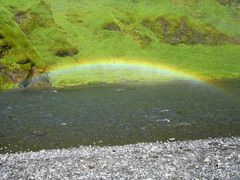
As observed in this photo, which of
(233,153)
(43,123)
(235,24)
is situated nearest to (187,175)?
(233,153)

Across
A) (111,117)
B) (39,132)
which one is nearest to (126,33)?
(111,117)

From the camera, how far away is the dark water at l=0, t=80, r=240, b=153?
50.9 m

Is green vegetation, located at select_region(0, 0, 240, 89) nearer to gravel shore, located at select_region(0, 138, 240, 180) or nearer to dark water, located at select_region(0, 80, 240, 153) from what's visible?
dark water, located at select_region(0, 80, 240, 153)

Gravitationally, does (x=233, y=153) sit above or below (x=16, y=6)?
below

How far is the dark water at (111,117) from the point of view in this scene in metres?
50.9

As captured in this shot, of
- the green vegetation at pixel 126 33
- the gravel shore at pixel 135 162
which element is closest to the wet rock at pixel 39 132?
the gravel shore at pixel 135 162

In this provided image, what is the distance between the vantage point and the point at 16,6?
158m

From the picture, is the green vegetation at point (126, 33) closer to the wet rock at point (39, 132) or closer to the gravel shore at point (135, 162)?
the wet rock at point (39, 132)

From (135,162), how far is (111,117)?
25039 mm

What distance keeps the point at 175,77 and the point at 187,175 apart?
99796 mm

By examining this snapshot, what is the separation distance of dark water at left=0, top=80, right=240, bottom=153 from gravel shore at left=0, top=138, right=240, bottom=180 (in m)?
4.30

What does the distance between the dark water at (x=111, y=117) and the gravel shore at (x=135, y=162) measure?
4299 millimetres

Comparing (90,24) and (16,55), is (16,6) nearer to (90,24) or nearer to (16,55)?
(90,24)

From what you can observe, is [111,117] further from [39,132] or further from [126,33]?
[126,33]
